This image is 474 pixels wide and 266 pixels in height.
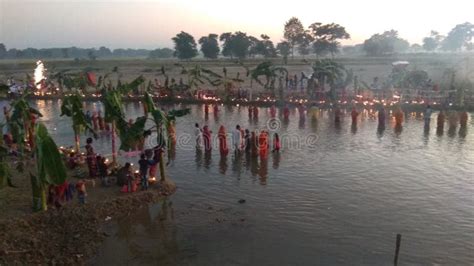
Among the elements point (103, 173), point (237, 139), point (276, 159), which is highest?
point (237, 139)

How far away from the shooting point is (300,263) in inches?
446

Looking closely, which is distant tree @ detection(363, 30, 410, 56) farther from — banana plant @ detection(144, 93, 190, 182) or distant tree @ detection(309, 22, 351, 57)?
banana plant @ detection(144, 93, 190, 182)

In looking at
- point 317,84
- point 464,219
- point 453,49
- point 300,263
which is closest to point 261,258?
point 300,263

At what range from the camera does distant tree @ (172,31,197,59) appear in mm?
104275

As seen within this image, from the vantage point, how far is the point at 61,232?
12.7 m

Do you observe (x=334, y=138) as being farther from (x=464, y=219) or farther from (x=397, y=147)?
(x=464, y=219)

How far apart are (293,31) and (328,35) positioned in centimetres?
940

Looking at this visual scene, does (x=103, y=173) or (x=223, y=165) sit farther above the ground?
(x=103, y=173)

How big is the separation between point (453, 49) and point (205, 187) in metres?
165

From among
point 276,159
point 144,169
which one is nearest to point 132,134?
point 144,169

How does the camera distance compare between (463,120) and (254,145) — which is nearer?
(254,145)

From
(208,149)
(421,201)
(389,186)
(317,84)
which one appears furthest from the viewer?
(317,84)

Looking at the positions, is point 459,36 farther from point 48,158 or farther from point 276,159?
point 48,158

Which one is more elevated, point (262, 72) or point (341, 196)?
point (262, 72)
